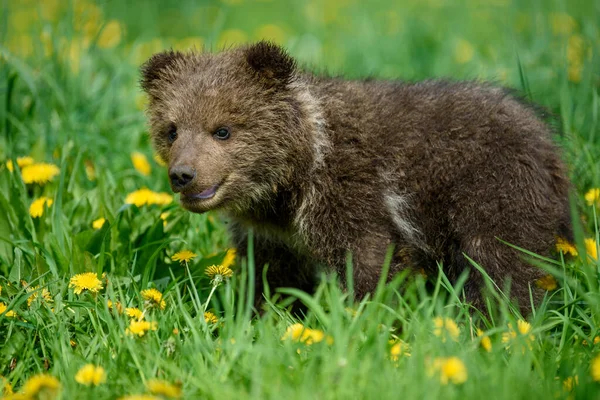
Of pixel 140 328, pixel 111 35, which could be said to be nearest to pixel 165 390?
pixel 140 328

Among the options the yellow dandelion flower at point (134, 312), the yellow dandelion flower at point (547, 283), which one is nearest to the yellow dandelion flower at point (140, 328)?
the yellow dandelion flower at point (134, 312)

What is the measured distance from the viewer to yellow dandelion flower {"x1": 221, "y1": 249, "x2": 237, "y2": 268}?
4.83 meters

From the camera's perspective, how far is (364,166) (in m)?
4.44

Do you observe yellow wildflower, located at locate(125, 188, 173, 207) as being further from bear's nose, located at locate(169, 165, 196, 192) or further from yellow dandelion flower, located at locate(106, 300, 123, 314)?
yellow dandelion flower, located at locate(106, 300, 123, 314)

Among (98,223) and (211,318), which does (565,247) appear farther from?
(98,223)

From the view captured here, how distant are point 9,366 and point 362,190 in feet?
6.48

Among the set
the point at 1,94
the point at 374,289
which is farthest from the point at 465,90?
the point at 1,94

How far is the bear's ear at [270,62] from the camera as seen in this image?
441cm

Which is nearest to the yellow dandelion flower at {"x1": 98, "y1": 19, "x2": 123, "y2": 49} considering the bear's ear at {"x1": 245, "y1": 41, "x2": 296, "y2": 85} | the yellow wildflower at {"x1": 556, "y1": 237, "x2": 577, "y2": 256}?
the bear's ear at {"x1": 245, "y1": 41, "x2": 296, "y2": 85}

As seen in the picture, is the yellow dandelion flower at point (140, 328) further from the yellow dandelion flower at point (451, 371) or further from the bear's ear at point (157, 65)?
the bear's ear at point (157, 65)

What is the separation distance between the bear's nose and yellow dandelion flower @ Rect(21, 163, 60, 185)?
1.28 m

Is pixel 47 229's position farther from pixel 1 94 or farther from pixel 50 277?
pixel 1 94

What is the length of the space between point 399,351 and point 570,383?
683mm

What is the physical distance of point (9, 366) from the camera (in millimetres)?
3674
